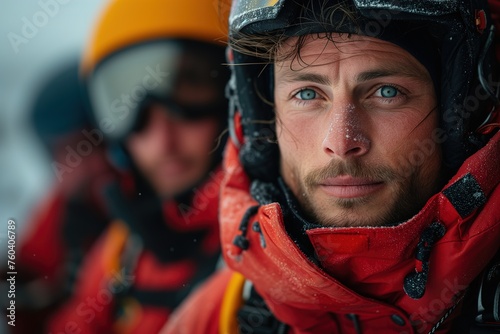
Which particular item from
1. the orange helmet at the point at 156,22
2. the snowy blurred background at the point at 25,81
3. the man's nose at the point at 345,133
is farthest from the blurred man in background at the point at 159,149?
the man's nose at the point at 345,133

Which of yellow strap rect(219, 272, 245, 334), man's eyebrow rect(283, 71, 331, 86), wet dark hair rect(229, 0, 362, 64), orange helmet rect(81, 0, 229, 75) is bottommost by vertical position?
yellow strap rect(219, 272, 245, 334)

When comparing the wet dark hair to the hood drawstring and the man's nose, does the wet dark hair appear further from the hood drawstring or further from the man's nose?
the hood drawstring

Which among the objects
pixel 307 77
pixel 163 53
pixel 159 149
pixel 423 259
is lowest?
pixel 159 149

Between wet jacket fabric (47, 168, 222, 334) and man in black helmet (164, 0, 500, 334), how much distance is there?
134cm

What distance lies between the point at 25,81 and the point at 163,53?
2411 millimetres

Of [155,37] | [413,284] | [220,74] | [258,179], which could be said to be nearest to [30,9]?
[155,37]

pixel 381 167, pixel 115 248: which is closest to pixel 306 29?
pixel 381 167

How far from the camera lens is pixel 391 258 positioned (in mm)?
1698

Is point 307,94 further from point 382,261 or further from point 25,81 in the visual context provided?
point 25,81

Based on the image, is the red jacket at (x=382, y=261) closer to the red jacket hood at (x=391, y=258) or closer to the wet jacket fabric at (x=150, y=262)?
the red jacket hood at (x=391, y=258)

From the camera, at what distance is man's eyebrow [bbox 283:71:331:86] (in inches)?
70.6

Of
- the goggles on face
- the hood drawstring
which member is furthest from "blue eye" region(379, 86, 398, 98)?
the goggles on face

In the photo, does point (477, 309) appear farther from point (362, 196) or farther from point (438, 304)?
point (362, 196)

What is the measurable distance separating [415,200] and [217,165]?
5.37ft
